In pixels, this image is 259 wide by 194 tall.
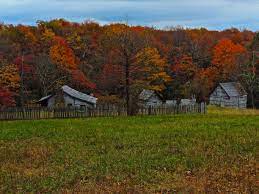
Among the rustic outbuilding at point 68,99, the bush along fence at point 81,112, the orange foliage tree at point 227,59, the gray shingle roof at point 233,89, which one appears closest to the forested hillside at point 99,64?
the orange foliage tree at point 227,59

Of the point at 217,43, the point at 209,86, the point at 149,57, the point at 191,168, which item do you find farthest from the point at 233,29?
the point at 191,168

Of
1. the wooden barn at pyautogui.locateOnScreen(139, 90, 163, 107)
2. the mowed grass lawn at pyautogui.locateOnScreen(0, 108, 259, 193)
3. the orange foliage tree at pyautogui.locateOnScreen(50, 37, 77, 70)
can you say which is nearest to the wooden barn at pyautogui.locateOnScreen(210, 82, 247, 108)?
the wooden barn at pyautogui.locateOnScreen(139, 90, 163, 107)

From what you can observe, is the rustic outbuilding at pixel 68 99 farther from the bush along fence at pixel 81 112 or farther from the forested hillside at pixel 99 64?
the bush along fence at pixel 81 112

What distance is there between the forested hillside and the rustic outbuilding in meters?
2.11

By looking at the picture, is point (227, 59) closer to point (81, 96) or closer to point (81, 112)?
point (81, 96)

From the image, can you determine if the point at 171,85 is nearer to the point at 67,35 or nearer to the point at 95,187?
the point at 67,35

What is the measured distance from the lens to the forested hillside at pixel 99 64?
63.1 metres

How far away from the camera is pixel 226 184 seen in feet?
40.8

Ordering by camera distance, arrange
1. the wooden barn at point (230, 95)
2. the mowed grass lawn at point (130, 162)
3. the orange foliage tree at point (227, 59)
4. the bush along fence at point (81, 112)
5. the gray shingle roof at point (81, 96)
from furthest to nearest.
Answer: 1. the orange foliage tree at point (227, 59)
2. the wooden barn at point (230, 95)
3. the gray shingle roof at point (81, 96)
4. the bush along fence at point (81, 112)
5. the mowed grass lawn at point (130, 162)

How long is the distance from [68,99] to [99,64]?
45.5 feet

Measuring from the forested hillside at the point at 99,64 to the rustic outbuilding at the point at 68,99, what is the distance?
211 cm

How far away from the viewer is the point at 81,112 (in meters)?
47.8

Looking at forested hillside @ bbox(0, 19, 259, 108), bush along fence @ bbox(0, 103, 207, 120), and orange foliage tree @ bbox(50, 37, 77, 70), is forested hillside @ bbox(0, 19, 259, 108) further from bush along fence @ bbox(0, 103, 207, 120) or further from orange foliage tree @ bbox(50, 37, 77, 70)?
bush along fence @ bbox(0, 103, 207, 120)

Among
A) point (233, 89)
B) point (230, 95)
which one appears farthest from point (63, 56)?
point (233, 89)
